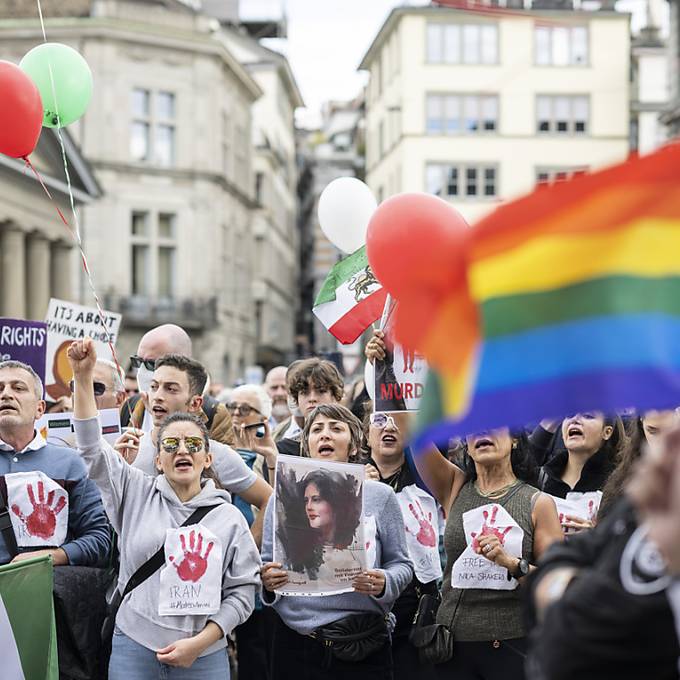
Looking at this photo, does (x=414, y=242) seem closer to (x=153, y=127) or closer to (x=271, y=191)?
(x=153, y=127)

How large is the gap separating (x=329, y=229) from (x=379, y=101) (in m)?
55.1

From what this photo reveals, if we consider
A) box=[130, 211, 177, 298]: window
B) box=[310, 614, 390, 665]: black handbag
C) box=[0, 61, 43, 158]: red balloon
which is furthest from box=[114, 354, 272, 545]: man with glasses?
box=[130, 211, 177, 298]: window

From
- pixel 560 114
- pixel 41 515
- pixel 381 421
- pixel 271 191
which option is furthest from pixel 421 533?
pixel 271 191

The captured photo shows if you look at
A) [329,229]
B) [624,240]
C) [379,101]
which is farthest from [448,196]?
[624,240]

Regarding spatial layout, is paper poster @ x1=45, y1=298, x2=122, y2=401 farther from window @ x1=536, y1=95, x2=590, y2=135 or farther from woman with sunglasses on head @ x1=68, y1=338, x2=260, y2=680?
window @ x1=536, y1=95, x2=590, y2=135

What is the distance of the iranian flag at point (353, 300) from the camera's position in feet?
23.5

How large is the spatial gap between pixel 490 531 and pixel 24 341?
10.9 ft

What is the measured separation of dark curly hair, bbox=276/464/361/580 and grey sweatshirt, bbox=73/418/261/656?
18cm

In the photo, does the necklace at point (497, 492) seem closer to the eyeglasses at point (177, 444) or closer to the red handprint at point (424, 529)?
the red handprint at point (424, 529)

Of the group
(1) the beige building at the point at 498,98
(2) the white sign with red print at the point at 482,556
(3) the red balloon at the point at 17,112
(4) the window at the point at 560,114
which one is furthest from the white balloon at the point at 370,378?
(4) the window at the point at 560,114

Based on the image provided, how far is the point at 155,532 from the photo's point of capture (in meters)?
5.58

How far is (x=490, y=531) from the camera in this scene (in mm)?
5426

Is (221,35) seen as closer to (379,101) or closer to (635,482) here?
(379,101)

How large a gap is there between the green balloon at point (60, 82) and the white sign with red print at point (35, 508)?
3.40 meters
